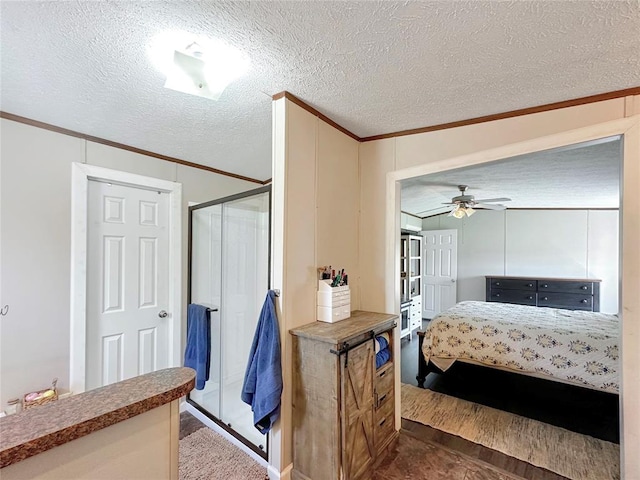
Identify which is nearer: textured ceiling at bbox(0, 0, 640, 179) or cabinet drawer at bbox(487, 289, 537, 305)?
textured ceiling at bbox(0, 0, 640, 179)

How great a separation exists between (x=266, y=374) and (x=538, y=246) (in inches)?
237

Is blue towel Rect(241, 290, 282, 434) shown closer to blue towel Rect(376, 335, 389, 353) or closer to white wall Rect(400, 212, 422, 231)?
blue towel Rect(376, 335, 389, 353)

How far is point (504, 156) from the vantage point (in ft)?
6.10

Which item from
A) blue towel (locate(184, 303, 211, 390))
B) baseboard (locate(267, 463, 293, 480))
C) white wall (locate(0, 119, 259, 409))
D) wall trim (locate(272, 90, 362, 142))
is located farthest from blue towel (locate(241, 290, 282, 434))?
white wall (locate(0, 119, 259, 409))

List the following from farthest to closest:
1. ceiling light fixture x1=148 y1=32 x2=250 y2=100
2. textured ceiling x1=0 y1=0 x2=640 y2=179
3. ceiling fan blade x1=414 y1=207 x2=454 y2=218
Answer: ceiling fan blade x1=414 y1=207 x2=454 y2=218, ceiling light fixture x1=148 y1=32 x2=250 y2=100, textured ceiling x1=0 y1=0 x2=640 y2=179

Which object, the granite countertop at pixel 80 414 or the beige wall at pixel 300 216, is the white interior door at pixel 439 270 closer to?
the beige wall at pixel 300 216

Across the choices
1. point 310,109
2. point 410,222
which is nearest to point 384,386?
point 310,109

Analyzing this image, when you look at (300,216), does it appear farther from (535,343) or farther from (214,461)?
(535,343)

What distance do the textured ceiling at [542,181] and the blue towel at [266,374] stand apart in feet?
4.99

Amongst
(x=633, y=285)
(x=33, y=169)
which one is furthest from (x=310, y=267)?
(x=33, y=169)

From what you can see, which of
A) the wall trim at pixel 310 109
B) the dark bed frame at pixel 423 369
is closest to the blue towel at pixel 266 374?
the wall trim at pixel 310 109

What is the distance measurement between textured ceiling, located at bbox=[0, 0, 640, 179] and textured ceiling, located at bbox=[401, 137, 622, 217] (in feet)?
1.73

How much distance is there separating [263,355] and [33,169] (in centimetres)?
196

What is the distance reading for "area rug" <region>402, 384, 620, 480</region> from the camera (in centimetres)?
197
